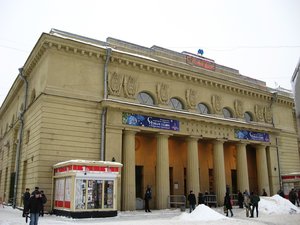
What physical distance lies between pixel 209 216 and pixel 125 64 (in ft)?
43.2

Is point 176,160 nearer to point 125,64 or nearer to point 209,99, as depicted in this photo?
point 209,99

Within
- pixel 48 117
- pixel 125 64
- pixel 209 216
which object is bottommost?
pixel 209 216

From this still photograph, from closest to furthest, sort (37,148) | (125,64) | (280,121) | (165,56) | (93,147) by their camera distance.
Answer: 1. (37,148)
2. (93,147)
3. (125,64)
4. (165,56)
5. (280,121)

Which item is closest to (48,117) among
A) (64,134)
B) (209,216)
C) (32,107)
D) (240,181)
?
(64,134)

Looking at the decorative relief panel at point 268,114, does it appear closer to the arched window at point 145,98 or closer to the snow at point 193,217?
the snow at point 193,217

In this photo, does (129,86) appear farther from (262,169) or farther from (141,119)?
(262,169)

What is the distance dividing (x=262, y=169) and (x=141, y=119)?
15.1 metres

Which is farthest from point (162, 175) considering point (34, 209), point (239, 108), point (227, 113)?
point (34, 209)

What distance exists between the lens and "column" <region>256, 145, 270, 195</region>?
32031 millimetres

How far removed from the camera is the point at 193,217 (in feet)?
56.8

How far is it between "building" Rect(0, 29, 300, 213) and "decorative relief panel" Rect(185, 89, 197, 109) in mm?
112

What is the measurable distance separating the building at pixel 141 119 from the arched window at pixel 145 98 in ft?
0.29

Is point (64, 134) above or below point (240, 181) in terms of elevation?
above

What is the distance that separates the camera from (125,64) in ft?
82.7
